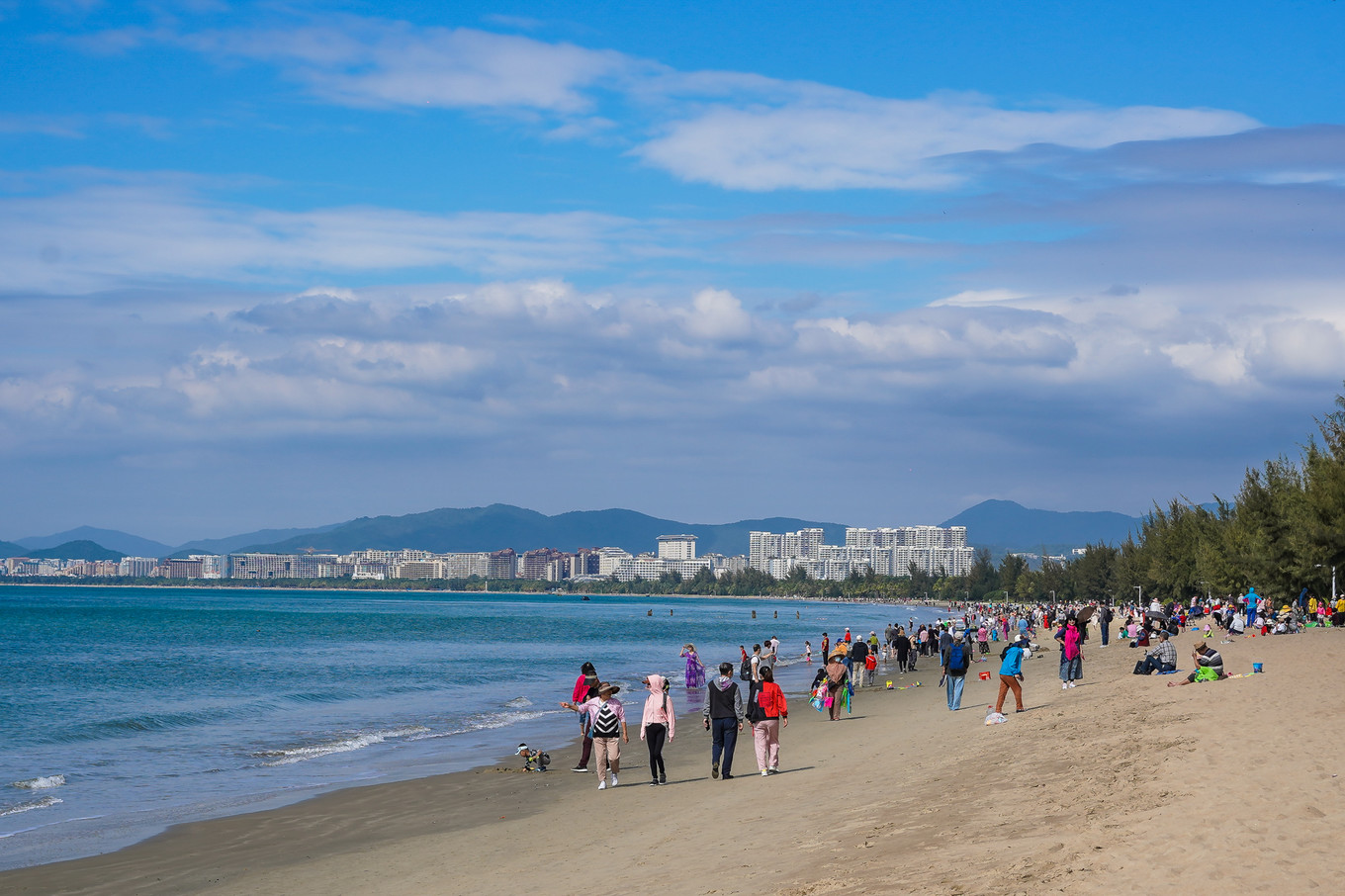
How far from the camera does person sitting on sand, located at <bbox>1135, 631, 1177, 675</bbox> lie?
22.8 metres

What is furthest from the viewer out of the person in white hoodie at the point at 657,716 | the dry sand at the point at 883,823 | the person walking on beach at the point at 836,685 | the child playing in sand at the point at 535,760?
the person walking on beach at the point at 836,685

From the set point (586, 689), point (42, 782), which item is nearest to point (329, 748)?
point (42, 782)

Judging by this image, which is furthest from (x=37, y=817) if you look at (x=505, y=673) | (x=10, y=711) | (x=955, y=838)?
(x=505, y=673)

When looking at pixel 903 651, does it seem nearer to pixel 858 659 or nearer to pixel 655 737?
pixel 858 659

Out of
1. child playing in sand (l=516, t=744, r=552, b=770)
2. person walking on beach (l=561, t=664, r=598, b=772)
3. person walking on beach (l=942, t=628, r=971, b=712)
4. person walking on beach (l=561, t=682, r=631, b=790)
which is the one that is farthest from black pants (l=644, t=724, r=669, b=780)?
person walking on beach (l=942, t=628, r=971, b=712)

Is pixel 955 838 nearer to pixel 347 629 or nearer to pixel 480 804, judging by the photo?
pixel 480 804

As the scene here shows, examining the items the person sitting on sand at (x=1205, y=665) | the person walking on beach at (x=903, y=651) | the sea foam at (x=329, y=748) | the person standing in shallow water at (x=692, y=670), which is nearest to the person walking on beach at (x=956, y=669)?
the person sitting on sand at (x=1205, y=665)

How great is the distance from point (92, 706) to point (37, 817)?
18826 millimetres

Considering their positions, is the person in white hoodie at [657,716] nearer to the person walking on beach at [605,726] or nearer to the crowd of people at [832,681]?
the crowd of people at [832,681]

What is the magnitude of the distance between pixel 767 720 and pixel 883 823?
4.79m

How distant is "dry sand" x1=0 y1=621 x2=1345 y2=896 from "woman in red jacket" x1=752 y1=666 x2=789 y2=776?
385mm

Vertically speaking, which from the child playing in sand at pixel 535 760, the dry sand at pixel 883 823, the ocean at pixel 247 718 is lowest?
the ocean at pixel 247 718

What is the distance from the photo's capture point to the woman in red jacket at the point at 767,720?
14.8 meters

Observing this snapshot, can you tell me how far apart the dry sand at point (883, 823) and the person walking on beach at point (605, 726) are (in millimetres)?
445
